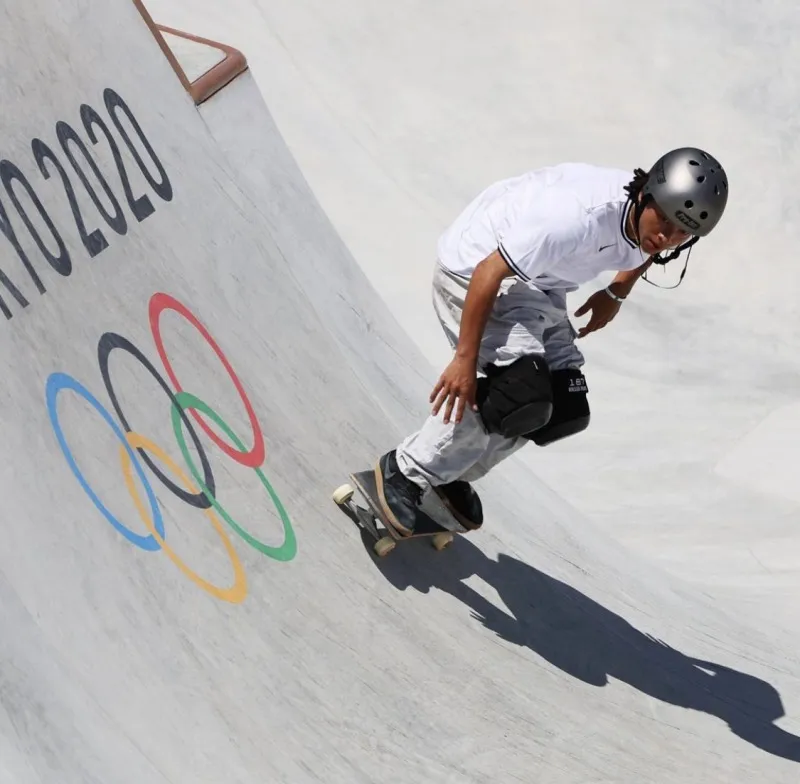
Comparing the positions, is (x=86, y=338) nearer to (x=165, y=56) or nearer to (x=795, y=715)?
(x=165, y=56)

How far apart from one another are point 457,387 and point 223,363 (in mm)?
1215

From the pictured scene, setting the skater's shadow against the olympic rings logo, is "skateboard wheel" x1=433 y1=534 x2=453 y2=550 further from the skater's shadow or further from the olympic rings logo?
the olympic rings logo

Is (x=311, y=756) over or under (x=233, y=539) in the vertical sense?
under

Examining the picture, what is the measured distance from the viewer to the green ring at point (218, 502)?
4113 mm

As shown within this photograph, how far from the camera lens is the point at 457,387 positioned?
3.75 m

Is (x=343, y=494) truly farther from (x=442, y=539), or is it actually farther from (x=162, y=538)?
(x=162, y=538)

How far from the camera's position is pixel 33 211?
12.9 feet

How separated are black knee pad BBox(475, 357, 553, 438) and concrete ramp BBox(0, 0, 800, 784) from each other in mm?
902

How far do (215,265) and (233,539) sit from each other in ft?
4.36

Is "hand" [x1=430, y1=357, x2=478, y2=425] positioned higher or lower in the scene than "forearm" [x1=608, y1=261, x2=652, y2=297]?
higher

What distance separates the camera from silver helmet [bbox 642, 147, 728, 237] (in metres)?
3.47

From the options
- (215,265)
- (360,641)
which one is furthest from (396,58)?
(360,641)

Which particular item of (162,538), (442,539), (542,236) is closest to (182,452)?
(162,538)

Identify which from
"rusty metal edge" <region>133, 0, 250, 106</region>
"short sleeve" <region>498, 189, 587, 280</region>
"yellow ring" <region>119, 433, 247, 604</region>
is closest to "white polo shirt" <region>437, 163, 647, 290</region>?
"short sleeve" <region>498, 189, 587, 280</region>
